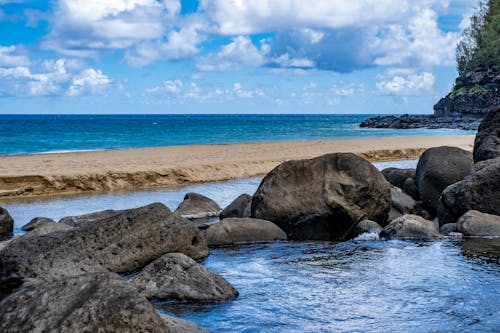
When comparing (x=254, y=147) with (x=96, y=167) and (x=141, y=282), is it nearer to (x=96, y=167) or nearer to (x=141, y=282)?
(x=96, y=167)

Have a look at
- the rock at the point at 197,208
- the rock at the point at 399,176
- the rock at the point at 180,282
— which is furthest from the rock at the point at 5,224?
the rock at the point at 399,176

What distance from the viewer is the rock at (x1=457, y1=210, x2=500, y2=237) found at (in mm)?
13445

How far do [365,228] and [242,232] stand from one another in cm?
261

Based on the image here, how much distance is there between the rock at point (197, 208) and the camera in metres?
17.1

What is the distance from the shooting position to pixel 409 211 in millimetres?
16203

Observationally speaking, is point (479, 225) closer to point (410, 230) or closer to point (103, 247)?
point (410, 230)

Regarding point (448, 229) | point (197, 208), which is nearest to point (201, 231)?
point (197, 208)

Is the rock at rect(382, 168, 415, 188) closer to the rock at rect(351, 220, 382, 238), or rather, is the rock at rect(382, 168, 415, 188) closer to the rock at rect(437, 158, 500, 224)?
→ the rock at rect(437, 158, 500, 224)

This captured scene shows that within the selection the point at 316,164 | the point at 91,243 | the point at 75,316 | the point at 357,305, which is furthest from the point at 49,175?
the point at 75,316

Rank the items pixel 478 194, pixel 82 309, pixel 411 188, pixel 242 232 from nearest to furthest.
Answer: pixel 82 309 < pixel 242 232 < pixel 478 194 < pixel 411 188

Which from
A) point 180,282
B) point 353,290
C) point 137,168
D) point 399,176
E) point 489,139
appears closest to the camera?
point 180,282

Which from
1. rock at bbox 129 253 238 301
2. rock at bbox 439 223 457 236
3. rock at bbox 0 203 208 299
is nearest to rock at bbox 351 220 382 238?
rock at bbox 439 223 457 236

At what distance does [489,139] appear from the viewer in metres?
17.4

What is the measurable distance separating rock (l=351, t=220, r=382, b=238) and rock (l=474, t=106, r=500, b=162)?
15.0ft
